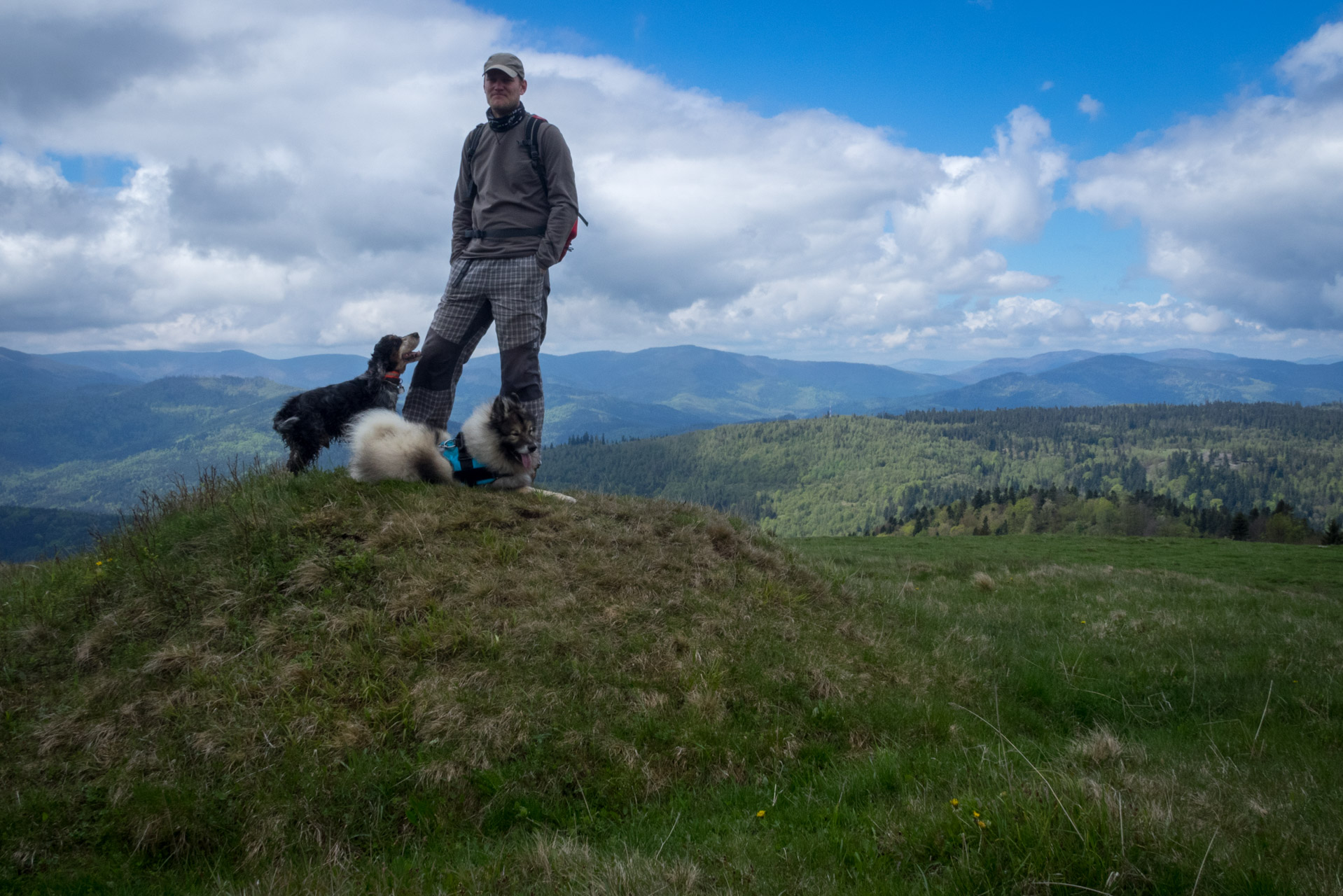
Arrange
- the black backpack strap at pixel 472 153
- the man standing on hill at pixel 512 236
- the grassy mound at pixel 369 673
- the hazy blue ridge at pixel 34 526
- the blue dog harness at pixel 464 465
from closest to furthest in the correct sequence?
the grassy mound at pixel 369 673 < the blue dog harness at pixel 464 465 < the man standing on hill at pixel 512 236 < the black backpack strap at pixel 472 153 < the hazy blue ridge at pixel 34 526

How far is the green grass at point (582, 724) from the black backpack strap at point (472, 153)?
170 inches

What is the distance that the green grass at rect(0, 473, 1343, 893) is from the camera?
312 centimetres

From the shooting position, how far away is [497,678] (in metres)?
5.02

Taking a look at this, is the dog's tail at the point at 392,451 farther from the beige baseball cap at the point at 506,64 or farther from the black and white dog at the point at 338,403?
the beige baseball cap at the point at 506,64

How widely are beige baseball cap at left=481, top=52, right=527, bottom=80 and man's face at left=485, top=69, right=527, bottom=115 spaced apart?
4 cm

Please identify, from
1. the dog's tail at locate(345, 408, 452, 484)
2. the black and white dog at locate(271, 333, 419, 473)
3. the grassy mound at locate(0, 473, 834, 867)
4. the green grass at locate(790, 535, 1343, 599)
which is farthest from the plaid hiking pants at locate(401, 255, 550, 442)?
the green grass at locate(790, 535, 1343, 599)

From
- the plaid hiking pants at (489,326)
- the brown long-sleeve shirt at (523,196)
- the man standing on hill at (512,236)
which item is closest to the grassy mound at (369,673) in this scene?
the plaid hiking pants at (489,326)

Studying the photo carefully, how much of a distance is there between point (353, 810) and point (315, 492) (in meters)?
4.14

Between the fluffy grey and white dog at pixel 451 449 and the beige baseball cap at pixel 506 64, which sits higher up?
the beige baseball cap at pixel 506 64

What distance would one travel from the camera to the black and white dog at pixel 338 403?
338 inches

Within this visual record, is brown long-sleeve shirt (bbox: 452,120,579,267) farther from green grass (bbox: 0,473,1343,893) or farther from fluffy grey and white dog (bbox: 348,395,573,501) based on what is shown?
green grass (bbox: 0,473,1343,893)

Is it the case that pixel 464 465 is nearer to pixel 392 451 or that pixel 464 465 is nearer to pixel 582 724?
pixel 392 451

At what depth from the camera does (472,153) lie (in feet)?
28.0

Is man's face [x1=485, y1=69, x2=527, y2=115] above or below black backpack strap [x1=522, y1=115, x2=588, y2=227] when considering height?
above
